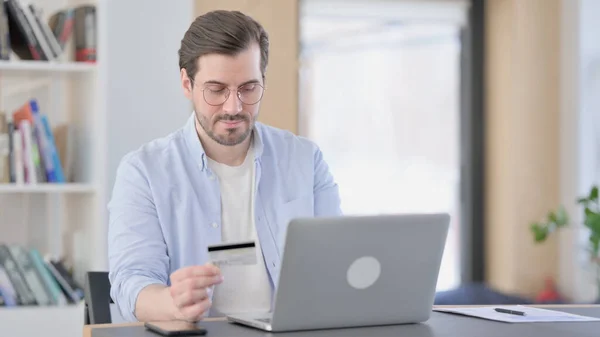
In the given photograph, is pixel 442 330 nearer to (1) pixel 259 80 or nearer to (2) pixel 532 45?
(1) pixel 259 80

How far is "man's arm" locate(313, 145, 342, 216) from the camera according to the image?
7.89 ft

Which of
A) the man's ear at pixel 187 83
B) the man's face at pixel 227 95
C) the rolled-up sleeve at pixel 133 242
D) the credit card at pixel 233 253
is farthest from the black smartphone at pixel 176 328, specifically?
the man's ear at pixel 187 83

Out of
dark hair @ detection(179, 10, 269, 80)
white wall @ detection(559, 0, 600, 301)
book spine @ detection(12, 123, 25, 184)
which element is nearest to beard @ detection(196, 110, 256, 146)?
dark hair @ detection(179, 10, 269, 80)

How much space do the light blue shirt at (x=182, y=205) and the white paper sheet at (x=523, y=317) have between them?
1.54ft

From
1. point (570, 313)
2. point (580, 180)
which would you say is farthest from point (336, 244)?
point (580, 180)

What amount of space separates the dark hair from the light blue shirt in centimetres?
16

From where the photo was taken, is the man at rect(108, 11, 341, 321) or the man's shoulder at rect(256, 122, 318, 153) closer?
the man at rect(108, 11, 341, 321)

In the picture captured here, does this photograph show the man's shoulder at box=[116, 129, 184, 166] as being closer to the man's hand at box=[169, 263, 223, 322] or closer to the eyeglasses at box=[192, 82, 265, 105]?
the eyeglasses at box=[192, 82, 265, 105]

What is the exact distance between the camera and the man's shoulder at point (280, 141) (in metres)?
2.39

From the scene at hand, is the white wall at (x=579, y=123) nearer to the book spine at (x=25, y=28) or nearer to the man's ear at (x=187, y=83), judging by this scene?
the book spine at (x=25, y=28)

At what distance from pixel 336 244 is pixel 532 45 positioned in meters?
3.35

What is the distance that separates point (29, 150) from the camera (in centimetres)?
320

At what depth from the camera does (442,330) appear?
165 centimetres

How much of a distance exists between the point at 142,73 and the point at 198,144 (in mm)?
1193
